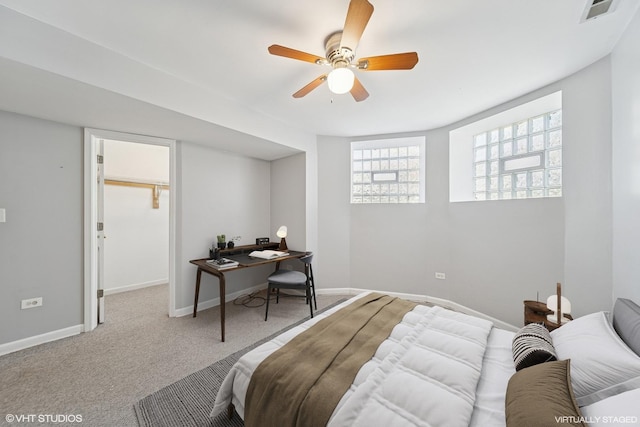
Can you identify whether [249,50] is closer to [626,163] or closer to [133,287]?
[626,163]

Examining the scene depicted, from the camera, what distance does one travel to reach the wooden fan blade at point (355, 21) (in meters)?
1.08

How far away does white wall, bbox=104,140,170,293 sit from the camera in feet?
11.8

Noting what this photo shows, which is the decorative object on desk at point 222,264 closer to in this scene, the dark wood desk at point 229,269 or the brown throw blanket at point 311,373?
the dark wood desk at point 229,269

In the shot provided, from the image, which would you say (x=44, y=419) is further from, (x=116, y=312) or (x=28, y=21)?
(x=28, y=21)

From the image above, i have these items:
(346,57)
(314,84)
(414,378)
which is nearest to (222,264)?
(314,84)

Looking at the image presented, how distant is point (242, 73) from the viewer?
1.98 m

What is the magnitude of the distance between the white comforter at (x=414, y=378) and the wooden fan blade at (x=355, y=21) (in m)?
1.77

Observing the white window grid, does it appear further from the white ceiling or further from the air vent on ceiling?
the air vent on ceiling

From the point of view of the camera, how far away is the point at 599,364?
3.04 ft

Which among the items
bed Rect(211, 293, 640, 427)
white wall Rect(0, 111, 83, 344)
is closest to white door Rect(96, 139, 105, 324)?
white wall Rect(0, 111, 83, 344)

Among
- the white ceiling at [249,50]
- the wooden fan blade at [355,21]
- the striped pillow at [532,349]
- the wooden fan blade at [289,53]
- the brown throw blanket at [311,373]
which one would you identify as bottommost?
the brown throw blanket at [311,373]

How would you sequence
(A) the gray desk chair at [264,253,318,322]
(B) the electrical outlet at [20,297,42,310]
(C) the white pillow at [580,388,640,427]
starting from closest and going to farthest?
(C) the white pillow at [580,388,640,427]
(B) the electrical outlet at [20,297,42,310]
(A) the gray desk chair at [264,253,318,322]

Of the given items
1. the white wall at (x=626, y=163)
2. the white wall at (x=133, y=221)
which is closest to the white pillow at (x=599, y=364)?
the white wall at (x=626, y=163)

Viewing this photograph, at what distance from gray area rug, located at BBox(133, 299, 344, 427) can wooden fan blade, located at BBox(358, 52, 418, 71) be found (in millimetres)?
2399
